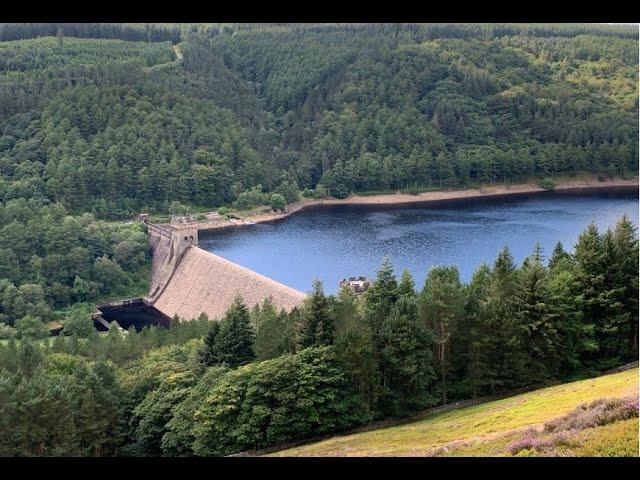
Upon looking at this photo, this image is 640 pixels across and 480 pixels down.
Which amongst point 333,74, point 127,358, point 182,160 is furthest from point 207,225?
point 333,74

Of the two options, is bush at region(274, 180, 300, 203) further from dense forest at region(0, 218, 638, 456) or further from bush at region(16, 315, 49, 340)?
dense forest at region(0, 218, 638, 456)

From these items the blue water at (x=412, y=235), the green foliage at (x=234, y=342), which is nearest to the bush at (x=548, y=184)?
the blue water at (x=412, y=235)

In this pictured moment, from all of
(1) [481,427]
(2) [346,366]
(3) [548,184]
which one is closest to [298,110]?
(3) [548,184]

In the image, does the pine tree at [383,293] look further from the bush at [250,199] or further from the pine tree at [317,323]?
the bush at [250,199]

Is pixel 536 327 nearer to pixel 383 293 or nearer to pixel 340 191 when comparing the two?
pixel 383 293
